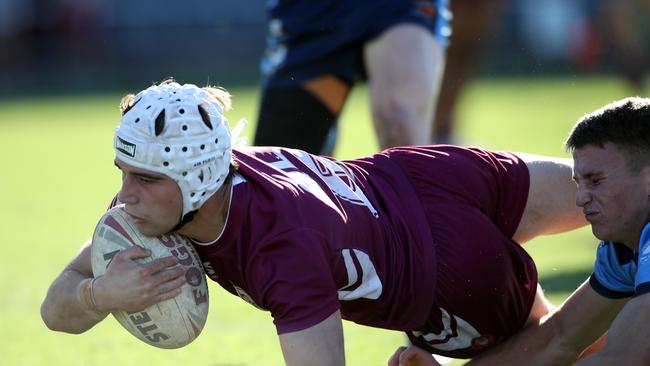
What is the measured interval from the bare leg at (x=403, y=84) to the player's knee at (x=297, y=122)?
0.44m

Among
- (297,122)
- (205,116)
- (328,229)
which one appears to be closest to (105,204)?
(297,122)

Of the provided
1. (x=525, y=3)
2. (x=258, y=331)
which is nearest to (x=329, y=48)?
(x=258, y=331)

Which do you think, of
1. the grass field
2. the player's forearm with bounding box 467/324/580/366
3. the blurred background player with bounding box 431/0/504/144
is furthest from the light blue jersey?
the blurred background player with bounding box 431/0/504/144

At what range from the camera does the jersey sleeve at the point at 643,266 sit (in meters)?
3.82

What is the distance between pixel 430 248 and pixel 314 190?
22.1 inches

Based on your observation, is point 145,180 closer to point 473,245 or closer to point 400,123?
point 473,245

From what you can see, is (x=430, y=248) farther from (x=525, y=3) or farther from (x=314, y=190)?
(x=525, y=3)

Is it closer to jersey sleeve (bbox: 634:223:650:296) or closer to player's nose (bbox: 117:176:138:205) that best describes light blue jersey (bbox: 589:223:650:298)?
jersey sleeve (bbox: 634:223:650:296)

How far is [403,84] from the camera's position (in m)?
5.95

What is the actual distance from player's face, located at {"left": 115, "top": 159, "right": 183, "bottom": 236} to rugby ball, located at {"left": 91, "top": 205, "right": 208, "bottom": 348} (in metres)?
0.12

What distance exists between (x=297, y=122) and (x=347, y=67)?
42cm

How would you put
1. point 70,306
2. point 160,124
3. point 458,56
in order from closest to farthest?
point 160,124 → point 70,306 → point 458,56

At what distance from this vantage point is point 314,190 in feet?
13.4

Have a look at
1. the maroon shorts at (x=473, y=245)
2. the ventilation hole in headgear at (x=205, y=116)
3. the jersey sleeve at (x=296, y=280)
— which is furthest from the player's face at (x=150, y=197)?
the maroon shorts at (x=473, y=245)
